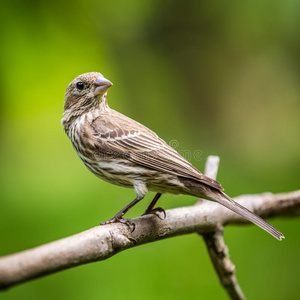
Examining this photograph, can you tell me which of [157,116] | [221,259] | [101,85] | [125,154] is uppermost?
[157,116]

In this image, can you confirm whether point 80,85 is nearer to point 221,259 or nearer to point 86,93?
point 86,93

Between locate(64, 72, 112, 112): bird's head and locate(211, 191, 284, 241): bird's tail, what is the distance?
1132mm

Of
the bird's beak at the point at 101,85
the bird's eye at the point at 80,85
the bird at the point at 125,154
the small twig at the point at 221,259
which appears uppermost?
the bird's eye at the point at 80,85

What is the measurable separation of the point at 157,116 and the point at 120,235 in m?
2.79

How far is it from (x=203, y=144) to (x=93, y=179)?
4.27 ft

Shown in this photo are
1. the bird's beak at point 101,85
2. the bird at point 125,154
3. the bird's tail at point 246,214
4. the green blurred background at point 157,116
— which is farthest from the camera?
the green blurred background at point 157,116

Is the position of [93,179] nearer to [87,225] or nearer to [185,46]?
[87,225]

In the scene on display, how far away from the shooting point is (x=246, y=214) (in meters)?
2.83

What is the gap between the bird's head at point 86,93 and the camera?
3.35 m

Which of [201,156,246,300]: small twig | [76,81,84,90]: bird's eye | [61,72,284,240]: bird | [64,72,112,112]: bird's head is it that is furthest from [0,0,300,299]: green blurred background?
[76,81,84,90]: bird's eye

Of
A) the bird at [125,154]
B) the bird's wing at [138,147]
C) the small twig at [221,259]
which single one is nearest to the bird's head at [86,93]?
the bird at [125,154]

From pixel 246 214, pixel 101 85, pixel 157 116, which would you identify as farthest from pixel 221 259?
pixel 157 116

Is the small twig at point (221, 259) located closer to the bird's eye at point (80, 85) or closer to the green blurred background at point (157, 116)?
the green blurred background at point (157, 116)

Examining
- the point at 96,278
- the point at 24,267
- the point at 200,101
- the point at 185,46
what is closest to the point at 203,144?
the point at 200,101
